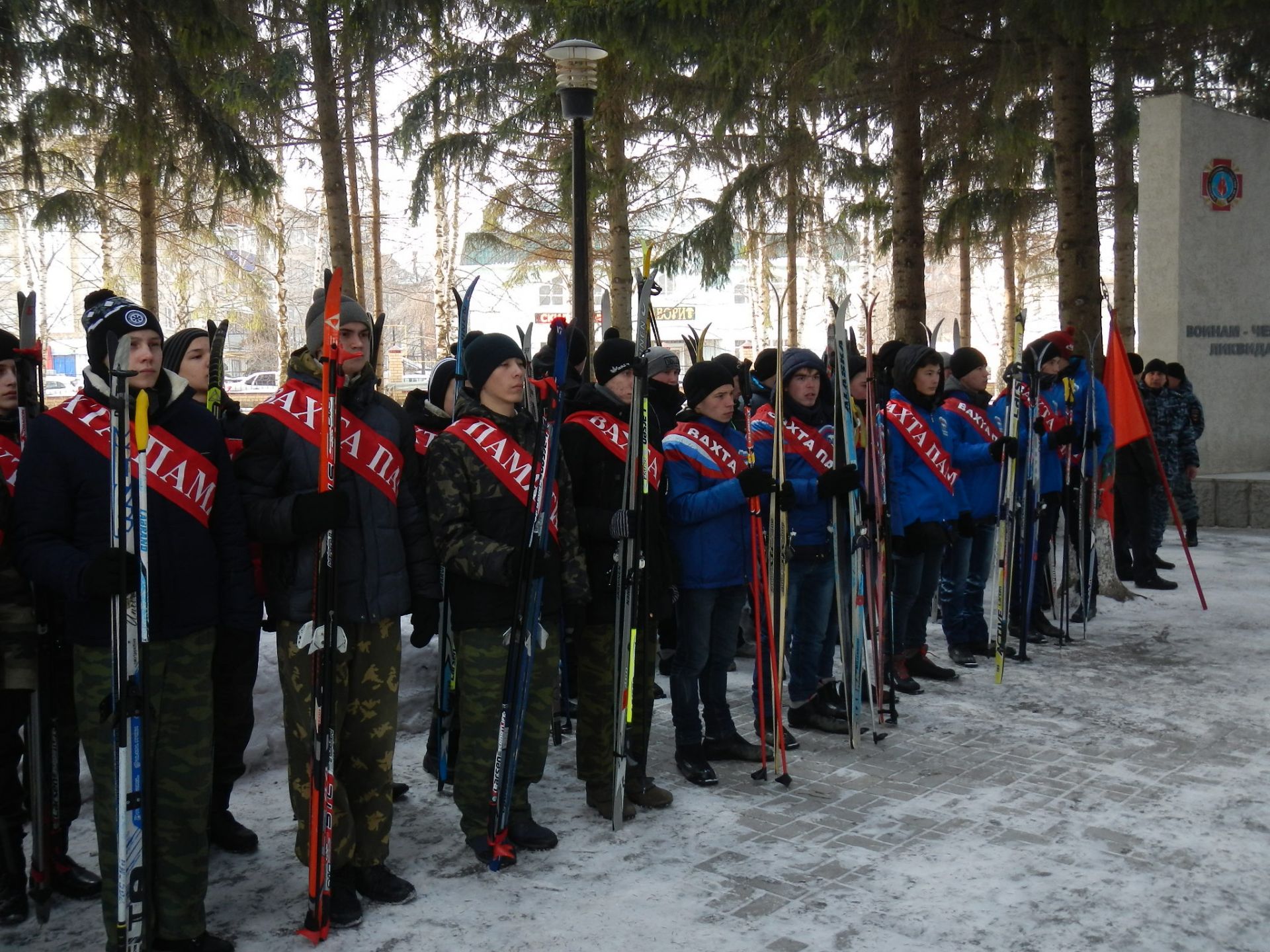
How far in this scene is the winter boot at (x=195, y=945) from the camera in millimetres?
3334

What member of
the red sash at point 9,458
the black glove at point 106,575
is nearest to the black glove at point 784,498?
the black glove at point 106,575

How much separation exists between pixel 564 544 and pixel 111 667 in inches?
64.4

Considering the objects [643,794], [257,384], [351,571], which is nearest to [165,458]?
[351,571]

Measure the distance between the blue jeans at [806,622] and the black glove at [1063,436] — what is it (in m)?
2.39

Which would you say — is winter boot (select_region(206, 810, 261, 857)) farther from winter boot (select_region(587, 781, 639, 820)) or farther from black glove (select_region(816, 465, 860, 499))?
black glove (select_region(816, 465, 860, 499))

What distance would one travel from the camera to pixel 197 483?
3.39 meters

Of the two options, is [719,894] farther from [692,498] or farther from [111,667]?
[111,667]

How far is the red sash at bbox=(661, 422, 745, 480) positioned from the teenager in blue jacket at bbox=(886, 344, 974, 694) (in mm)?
1361

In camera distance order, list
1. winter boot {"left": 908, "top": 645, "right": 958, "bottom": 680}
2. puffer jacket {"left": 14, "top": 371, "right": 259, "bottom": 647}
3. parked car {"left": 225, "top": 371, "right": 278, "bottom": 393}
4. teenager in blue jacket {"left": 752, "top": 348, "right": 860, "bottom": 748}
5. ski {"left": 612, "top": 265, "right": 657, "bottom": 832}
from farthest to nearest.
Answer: parked car {"left": 225, "top": 371, "right": 278, "bottom": 393}, winter boot {"left": 908, "top": 645, "right": 958, "bottom": 680}, teenager in blue jacket {"left": 752, "top": 348, "right": 860, "bottom": 748}, ski {"left": 612, "top": 265, "right": 657, "bottom": 832}, puffer jacket {"left": 14, "top": 371, "right": 259, "bottom": 647}

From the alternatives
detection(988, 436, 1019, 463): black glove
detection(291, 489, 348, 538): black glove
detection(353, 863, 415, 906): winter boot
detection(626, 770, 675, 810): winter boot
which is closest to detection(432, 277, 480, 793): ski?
detection(626, 770, 675, 810): winter boot

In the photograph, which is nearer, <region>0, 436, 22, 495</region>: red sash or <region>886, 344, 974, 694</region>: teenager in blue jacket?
<region>0, 436, 22, 495</region>: red sash

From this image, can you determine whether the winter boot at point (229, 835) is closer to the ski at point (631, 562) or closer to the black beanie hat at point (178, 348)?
the ski at point (631, 562)

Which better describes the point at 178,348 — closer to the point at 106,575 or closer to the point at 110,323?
the point at 110,323

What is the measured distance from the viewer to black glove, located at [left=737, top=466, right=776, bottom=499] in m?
4.61
